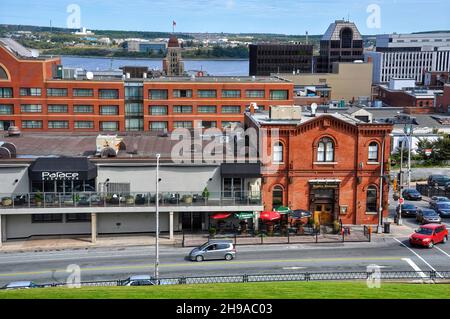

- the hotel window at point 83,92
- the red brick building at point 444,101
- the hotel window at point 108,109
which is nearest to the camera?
the hotel window at point 83,92

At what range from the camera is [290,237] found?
44969mm

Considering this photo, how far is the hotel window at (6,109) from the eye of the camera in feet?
290

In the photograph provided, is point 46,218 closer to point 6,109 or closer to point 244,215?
point 244,215

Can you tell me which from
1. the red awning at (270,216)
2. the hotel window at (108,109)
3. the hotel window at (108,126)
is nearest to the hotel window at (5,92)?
the hotel window at (108,109)

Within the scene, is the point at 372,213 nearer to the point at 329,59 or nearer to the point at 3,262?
the point at 3,262

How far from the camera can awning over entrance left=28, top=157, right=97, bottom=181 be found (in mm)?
43750

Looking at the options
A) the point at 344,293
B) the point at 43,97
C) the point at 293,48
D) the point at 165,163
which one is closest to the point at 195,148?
the point at 165,163

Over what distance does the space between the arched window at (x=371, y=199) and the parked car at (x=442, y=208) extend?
8755mm

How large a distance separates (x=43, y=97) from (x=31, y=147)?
39.4 meters

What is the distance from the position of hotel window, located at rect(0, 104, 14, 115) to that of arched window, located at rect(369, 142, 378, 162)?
197ft

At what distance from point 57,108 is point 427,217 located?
A: 59.2 m

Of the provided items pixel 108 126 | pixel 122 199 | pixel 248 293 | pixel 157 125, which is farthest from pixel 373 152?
pixel 108 126

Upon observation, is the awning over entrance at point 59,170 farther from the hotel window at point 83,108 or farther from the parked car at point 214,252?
the hotel window at point 83,108

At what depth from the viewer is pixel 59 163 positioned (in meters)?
44.2
